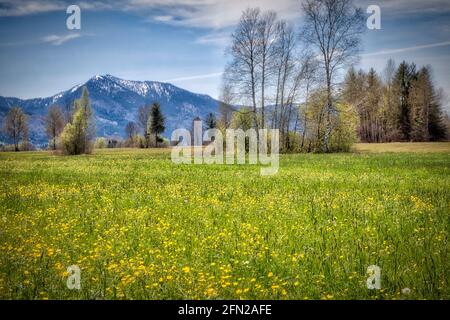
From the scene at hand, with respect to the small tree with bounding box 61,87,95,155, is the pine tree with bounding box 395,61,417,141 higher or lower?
higher

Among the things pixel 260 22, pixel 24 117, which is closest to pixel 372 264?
pixel 260 22

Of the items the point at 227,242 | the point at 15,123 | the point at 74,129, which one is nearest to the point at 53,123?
the point at 15,123

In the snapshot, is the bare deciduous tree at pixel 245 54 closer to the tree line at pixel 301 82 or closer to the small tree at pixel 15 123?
the tree line at pixel 301 82

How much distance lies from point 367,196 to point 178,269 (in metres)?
7.59

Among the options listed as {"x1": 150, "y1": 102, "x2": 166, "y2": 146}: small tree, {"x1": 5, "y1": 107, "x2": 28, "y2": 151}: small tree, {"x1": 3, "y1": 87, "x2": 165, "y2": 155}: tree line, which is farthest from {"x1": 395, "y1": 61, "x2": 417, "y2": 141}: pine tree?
{"x1": 5, "y1": 107, "x2": 28, "y2": 151}: small tree

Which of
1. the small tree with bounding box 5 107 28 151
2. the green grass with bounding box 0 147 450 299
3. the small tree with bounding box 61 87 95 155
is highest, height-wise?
the small tree with bounding box 5 107 28 151

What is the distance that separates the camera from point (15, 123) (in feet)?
269

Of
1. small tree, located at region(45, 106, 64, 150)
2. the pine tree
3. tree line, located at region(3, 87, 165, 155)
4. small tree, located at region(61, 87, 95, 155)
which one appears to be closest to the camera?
small tree, located at region(61, 87, 95, 155)

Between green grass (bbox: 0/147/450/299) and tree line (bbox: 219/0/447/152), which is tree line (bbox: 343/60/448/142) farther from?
green grass (bbox: 0/147/450/299)

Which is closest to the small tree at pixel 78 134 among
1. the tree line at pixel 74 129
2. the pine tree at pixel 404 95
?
the tree line at pixel 74 129

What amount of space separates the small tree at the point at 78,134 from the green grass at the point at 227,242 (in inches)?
1721

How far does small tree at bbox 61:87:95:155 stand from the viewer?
2127 inches

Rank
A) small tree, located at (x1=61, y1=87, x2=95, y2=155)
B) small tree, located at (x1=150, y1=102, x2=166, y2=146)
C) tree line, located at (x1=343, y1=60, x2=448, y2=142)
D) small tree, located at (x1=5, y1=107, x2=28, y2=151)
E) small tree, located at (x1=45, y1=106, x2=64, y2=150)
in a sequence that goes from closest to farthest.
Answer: small tree, located at (x1=61, y1=87, x2=95, y2=155), tree line, located at (x1=343, y1=60, x2=448, y2=142), small tree, located at (x1=5, y1=107, x2=28, y2=151), small tree, located at (x1=45, y1=106, x2=64, y2=150), small tree, located at (x1=150, y1=102, x2=166, y2=146)

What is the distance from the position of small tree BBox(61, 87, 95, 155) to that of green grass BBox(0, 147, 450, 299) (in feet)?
143
